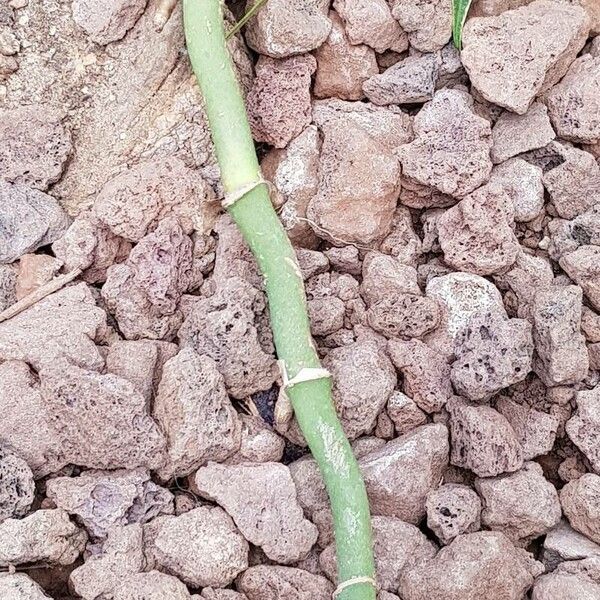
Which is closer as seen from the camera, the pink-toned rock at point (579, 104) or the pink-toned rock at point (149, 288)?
the pink-toned rock at point (149, 288)

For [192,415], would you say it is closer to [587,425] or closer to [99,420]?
[99,420]

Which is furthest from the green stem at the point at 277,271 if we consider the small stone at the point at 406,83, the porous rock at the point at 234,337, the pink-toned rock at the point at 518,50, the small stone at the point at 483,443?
the pink-toned rock at the point at 518,50

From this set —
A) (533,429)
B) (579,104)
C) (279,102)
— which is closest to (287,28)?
(279,102)

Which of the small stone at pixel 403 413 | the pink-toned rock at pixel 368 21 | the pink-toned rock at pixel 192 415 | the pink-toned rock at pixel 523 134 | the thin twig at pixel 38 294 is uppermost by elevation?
the pink-toned rock at pixel 368 21

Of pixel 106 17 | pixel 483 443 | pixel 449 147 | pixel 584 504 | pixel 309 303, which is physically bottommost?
pixel 584 504

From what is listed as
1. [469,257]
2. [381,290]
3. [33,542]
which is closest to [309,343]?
[381,290]

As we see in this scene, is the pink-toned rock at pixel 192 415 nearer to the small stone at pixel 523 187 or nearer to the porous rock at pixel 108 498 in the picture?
the porous rock at pixel 108 498
